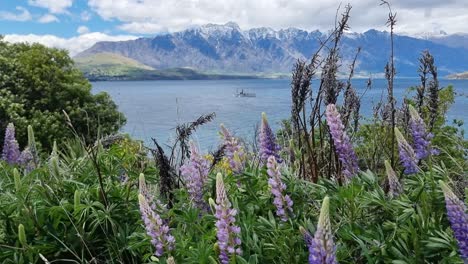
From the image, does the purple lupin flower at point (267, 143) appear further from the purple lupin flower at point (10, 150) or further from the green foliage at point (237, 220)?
the purple lupin flower at point (10, 150)

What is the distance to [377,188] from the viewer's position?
2820 mm

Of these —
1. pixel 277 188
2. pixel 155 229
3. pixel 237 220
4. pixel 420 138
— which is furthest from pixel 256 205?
pixel 420 138

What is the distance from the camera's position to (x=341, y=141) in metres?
2.97

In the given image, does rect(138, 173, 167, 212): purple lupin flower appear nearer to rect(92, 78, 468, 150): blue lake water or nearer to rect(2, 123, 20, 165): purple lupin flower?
rect(92, 78, 468, 150): blue lake water

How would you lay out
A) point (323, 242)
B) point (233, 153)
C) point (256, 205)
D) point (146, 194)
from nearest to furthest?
1. point (323, 242)
2. point (146, 194)
3. point (256, 205)
4. point (233, 153)

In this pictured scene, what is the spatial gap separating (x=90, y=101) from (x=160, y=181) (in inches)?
775

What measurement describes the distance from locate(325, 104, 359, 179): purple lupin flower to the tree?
17070mm

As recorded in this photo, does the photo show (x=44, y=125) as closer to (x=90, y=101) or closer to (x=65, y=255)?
(x=90, y=101)

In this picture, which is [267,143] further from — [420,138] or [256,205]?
[420,138]

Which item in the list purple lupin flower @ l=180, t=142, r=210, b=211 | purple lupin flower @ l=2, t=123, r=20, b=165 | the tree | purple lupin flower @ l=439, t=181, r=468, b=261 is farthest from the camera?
the tree

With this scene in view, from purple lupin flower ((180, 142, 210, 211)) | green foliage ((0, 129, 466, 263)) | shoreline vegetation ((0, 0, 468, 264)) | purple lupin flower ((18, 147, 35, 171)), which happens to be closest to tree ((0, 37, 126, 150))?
purple lupin flower ((18, 147, 35, 171))

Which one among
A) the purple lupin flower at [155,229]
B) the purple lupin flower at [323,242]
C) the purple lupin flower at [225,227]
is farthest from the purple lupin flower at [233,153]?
the purple lupin flower at [323,242]

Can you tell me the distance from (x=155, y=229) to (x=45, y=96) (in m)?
20.5

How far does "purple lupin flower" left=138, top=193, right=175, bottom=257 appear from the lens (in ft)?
8.21
